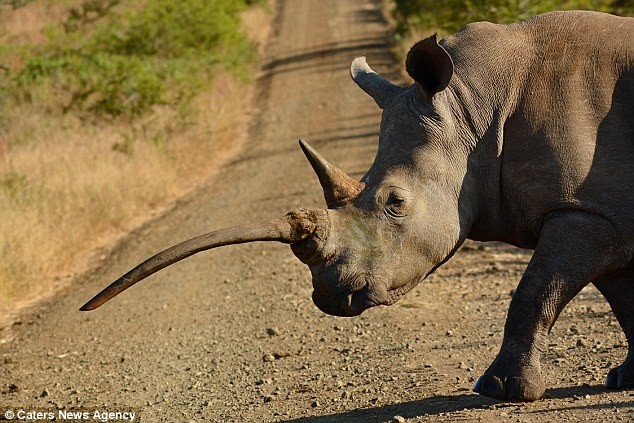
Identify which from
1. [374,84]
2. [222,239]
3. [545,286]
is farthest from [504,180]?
[222,239]

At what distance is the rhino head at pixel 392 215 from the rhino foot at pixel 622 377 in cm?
116

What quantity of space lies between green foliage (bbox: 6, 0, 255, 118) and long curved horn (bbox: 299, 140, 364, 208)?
14.0 metres

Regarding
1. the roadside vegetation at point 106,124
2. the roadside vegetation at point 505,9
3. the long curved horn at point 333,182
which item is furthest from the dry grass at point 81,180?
the long curved horn at point 333,182

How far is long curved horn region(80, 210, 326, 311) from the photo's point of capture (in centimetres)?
478

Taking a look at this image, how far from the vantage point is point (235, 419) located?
6.35 m

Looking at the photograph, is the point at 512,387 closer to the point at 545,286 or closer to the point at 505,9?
the point at 545,286

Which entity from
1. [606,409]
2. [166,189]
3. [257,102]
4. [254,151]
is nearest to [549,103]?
[606,409]

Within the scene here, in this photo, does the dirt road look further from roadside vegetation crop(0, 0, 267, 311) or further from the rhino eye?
the rhino eye

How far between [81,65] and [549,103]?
15.8m

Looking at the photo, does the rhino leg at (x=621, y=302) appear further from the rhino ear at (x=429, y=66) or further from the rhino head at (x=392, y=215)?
the rhino ear at (x=429, y=66)

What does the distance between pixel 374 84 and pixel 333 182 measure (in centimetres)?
98

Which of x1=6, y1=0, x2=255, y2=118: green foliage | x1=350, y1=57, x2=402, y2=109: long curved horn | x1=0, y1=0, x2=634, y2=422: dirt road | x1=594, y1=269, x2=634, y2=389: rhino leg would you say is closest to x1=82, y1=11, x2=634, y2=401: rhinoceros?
x1=350, y1=57, x2=402, y2=109: long curved horn

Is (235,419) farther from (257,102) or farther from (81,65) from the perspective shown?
(257,102)

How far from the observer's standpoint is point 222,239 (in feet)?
16.1
